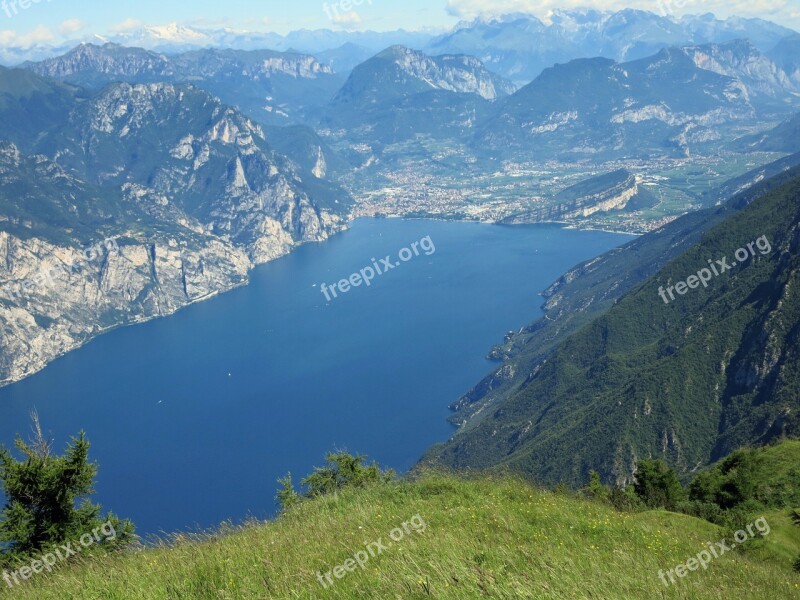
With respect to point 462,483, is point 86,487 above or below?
above

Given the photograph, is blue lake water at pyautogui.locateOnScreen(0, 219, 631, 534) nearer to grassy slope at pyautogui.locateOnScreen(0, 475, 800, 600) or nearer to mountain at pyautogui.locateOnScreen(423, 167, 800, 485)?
mountain at pyautogui.locateOnScreen(423, 167, 800, 485)

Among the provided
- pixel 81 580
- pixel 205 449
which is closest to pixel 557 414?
pixel 205 449

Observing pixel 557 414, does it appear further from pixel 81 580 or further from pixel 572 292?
pixel 81 580

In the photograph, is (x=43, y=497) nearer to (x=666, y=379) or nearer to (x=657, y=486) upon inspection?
(x=657, y=486)
